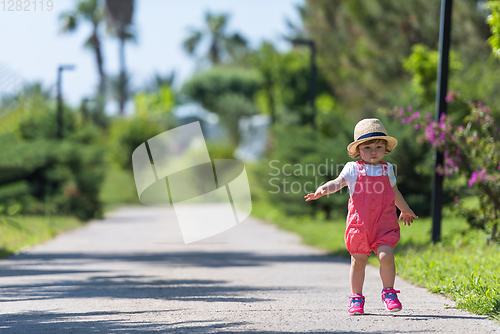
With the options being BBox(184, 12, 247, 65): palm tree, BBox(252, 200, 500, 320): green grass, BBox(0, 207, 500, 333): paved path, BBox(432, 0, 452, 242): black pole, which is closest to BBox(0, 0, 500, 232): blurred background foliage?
BBox(432, 0, 452, 242): black pole

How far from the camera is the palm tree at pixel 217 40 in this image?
237ft

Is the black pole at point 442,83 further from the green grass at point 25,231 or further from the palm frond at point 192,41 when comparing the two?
the palm frond at point 192,41

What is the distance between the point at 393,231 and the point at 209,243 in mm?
9564

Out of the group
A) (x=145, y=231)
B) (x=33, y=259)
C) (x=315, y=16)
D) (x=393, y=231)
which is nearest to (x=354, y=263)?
(x=393, y=231)

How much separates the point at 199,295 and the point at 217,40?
68.5 m

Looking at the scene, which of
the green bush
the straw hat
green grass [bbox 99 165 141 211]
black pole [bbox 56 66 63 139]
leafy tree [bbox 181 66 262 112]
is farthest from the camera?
leafy tree [bbox 181 66 262 112]

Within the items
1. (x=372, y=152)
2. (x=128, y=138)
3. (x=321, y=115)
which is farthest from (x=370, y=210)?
(x=128, y=138)

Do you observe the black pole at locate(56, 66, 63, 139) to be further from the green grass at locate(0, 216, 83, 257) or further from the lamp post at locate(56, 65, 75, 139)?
the green grass at locate(0, 216, 83, 257)

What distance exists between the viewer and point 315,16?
140 feet

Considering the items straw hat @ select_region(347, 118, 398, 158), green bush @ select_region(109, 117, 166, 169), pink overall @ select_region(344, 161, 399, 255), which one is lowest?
green bush @ select_region(109, 117, 166, 169)

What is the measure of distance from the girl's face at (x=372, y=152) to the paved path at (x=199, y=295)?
1.28 meters

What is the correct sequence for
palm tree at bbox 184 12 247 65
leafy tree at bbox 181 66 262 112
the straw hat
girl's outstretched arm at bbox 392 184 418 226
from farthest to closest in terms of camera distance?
1. palm tree at bbox 184 12 247 65
2. leafy tree at bbox 181 66 262 112
3. girl's outstretched arm at bbox 392 184 418 226
4. the straw hat

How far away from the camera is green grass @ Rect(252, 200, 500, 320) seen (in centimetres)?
582

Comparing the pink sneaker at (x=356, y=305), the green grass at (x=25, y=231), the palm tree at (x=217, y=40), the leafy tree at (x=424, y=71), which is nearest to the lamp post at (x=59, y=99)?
the green grass at (x=25, y=231)
